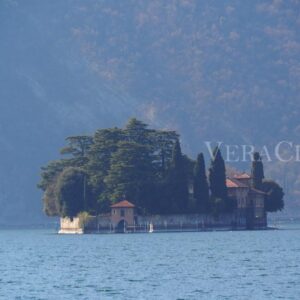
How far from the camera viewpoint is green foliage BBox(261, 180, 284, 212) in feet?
557

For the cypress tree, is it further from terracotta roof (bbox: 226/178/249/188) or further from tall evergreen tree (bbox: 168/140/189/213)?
terracotta roof (bbox: 226/178/249/188)

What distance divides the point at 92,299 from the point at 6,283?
428 inches

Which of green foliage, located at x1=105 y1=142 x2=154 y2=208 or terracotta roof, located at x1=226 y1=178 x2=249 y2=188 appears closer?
green foliage, located at x1=105 y1=142 x2=154 y2=208

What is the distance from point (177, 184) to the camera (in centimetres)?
15625

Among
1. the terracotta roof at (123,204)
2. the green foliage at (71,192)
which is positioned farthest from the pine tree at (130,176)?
the green foliage at (71,192)

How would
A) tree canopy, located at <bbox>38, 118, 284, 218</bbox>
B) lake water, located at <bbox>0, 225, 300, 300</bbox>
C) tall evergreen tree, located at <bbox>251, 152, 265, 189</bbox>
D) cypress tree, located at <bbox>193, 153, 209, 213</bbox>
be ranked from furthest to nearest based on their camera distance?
tall evergreen tree, located at <bbox>251, 152, 265, 189</bbox> → tree canopy, located at <bbox>38, 118, 284, 218</bbox> → cypress tree, located at <bbox>193, 153, 209, 213</bbox> → lake water, located at <bbox>0, 225, 300, 300</bbox>

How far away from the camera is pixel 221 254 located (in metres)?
107

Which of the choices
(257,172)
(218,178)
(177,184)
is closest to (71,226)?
(177,184)

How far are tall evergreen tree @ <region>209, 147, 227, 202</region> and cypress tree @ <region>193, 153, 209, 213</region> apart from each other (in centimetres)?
103

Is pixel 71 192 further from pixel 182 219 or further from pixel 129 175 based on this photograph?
pixel 182 219

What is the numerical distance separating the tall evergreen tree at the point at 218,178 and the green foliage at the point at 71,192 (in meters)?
13.7

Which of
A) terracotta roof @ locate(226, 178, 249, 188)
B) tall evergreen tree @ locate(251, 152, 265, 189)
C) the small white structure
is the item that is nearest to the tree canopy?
tall evergreen tree @ locate(251, 152, 265, 189)

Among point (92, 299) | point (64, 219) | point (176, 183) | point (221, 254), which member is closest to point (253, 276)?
point (92, 299)

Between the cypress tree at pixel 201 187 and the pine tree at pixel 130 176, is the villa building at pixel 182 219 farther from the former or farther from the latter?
the cypress tree at pixel 201 187
